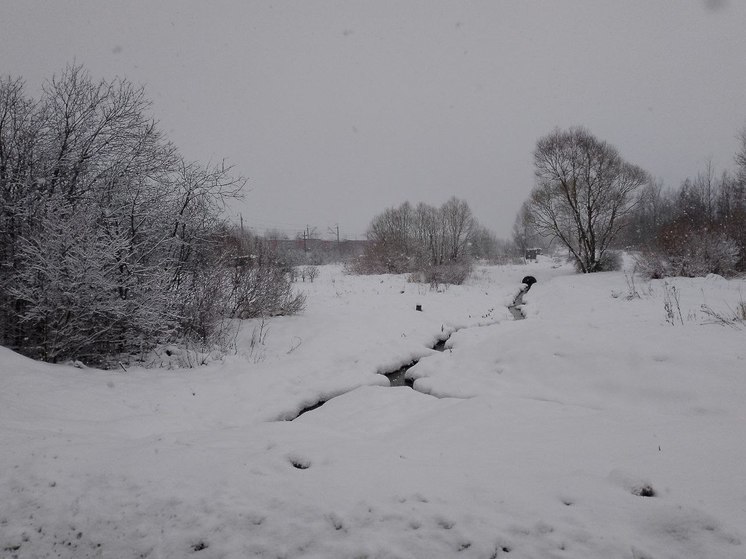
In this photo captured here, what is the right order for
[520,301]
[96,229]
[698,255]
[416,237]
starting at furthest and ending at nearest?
[416,237]
[520,301]
[698,255]
[96,229]

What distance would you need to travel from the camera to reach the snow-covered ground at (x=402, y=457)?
1.95m

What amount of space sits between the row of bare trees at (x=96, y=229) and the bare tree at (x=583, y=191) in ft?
73.3

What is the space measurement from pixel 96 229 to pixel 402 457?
6.81 m

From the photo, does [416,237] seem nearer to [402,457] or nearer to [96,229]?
[96,229]

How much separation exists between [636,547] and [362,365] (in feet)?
19.3

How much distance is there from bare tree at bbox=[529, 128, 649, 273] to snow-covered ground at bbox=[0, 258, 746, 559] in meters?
20.2

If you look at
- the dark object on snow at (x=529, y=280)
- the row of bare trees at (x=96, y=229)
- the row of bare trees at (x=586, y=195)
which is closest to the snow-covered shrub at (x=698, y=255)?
the row of bare trees at (x=586, y=195)

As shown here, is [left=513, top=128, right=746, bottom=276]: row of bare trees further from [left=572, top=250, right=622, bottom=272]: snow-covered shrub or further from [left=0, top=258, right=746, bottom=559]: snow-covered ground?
[left=0, top=258, right=746, bottom=559]: snow-covered ground

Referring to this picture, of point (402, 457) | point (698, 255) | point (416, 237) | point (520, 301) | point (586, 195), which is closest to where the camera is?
point (402, 457)

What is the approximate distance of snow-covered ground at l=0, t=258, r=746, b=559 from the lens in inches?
76.9

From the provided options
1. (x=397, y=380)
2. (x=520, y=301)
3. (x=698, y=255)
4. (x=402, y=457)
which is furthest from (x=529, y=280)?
(x=402, y=457)

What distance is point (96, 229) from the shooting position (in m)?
6.41

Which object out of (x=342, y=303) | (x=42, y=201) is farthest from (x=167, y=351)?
(x=342, y=303)

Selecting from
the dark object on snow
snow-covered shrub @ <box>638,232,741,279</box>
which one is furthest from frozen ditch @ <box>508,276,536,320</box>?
snow-covered shrub @ <box>638,232,741,279</box>
